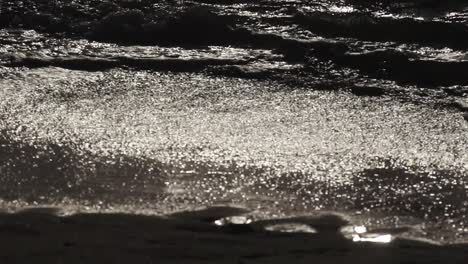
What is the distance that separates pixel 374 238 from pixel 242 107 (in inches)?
39.2

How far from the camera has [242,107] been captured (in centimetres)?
284

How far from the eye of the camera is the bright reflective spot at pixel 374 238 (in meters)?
1.97

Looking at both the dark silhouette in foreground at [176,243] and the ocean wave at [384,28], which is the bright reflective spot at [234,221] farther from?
the ocean wave at [384,28]

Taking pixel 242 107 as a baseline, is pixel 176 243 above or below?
below

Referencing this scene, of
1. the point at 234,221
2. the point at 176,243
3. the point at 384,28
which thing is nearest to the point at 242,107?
the point at 234,221

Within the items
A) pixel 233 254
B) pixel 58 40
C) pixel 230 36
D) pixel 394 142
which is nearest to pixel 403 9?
pixel 230 36

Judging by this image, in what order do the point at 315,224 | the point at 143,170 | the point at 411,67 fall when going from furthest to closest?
the point at 411,67 < the point at 143,170 < the point at 315,224

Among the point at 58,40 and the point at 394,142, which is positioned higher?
the point at 58,40

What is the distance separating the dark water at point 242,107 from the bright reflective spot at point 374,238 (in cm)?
8

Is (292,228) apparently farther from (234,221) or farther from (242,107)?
(242,107)

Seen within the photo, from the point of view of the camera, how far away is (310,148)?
98.3 inches

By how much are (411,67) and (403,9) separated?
68cm

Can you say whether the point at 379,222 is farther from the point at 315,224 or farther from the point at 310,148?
the point at 310,148

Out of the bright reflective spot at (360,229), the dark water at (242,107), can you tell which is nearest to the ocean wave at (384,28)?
the dark water at (242,107)
